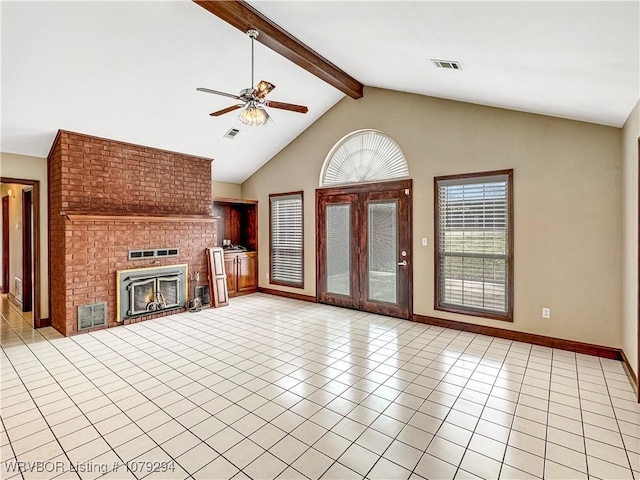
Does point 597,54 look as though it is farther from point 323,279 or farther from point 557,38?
point 323,279

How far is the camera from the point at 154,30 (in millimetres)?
3371

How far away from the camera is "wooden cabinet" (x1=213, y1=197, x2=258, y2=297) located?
6852 millimetres

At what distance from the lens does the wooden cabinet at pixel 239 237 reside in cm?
685

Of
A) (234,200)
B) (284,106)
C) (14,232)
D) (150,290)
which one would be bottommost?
(150,290)

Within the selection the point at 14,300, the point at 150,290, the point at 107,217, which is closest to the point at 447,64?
the point at 107,217

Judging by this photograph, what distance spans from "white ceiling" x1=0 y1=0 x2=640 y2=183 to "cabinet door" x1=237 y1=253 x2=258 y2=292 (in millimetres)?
2769

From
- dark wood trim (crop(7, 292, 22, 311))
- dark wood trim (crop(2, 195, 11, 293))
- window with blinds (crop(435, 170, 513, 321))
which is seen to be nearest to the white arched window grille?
window with blinds (crop(435, 170, 513, 321))

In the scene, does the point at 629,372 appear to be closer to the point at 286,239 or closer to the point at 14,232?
the point at 286,239

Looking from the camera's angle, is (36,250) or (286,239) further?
(286,239)

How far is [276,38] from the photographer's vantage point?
3.60m

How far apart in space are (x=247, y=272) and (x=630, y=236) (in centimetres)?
612

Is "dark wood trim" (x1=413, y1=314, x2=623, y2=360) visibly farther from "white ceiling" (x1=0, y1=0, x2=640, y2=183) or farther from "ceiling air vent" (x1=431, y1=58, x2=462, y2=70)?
"ceiling air vent" (x1=431, y1=58, x2=462, y2=70)

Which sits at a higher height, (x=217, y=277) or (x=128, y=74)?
(x=128, y=74)

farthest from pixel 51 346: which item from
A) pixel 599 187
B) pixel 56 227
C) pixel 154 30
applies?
pixel 599 187
